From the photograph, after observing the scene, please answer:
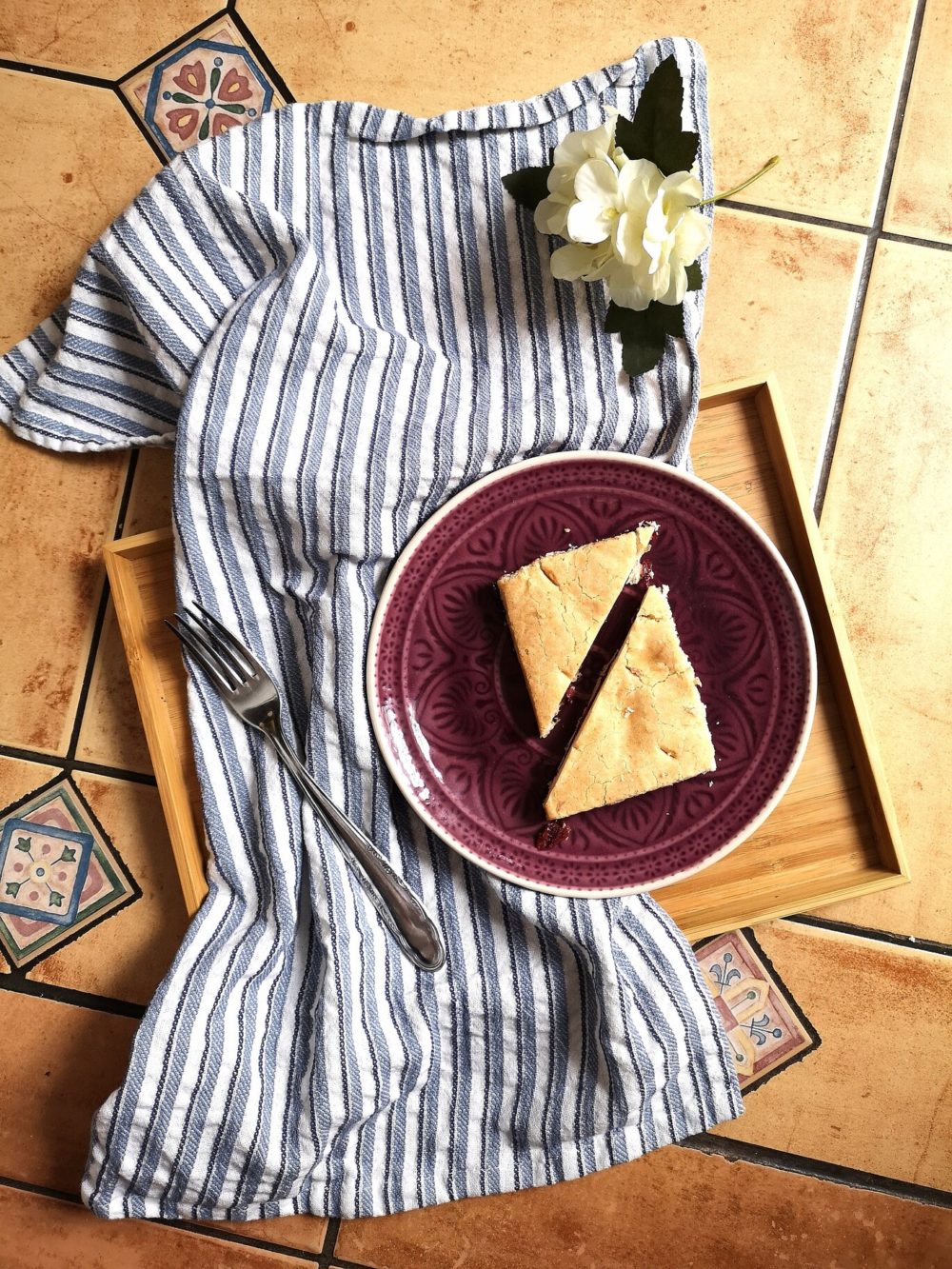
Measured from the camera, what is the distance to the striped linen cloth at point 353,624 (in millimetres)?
917

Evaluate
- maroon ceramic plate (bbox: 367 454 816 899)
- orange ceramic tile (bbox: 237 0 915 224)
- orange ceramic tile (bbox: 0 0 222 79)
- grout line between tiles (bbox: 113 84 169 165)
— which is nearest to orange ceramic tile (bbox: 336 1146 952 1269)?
maroon ceramic plate (bbox: 367 454 816 899)

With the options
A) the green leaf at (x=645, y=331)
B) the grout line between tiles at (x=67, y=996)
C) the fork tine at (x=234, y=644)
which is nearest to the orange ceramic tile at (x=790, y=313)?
the green leaf at (x=645, y=331)

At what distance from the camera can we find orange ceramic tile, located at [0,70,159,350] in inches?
41.2

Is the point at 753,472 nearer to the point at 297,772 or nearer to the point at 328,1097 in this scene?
the point at 297,772

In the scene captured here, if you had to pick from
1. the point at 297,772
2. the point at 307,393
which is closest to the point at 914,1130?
the point at 297,772

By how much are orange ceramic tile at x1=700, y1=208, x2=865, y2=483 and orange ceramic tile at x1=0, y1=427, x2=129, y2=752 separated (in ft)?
2.16

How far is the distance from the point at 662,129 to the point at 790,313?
11.3 inches

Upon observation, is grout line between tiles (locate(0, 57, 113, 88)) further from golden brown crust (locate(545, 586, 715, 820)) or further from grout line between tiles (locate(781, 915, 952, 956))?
grout line between tiles (locate(781, 915, 952, 956))

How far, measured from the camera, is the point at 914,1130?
1.04 metres

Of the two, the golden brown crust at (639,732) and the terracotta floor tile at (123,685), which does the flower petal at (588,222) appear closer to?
the golden brown crust at (639,732)

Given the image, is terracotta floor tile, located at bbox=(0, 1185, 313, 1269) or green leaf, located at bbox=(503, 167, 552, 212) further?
terracotta floor tile, located at bbox=(0, 1185, 313, 1269)

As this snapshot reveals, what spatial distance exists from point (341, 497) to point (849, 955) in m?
0.71

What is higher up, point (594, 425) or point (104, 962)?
point (594, 425)

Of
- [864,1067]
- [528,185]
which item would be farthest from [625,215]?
[864,1067]
